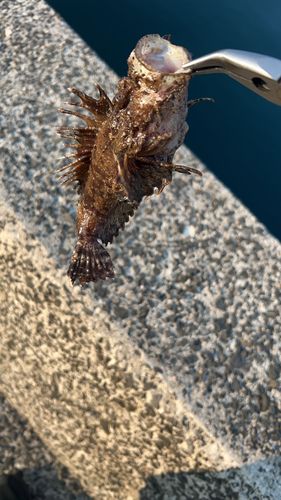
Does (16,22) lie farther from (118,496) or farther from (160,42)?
(118,496)

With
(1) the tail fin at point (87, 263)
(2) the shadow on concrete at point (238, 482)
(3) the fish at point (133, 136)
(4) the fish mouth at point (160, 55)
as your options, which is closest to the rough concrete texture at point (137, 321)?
(2) the shadow on concrete at point (238, 482)

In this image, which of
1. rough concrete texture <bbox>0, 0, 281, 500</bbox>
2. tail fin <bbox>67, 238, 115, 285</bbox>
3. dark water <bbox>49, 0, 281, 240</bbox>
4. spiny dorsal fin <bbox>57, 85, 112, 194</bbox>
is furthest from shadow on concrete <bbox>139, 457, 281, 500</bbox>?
dark water <bbox>49, 0, 281, 240</bbox>

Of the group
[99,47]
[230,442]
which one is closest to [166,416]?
[230,442]

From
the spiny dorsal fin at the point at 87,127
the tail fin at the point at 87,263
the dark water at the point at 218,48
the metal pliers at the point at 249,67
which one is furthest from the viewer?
the dark water at the point at 218,48

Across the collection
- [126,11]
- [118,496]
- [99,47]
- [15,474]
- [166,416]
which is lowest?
[15,474]

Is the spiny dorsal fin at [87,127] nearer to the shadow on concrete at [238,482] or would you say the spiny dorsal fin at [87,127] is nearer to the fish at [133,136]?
the fish at [133,136]

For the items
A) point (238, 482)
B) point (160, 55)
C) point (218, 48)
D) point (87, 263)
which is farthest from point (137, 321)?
point (218, 48)
